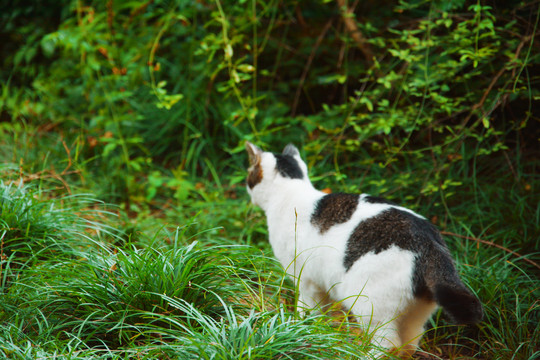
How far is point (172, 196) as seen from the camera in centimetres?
441

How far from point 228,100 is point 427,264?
3129 millimetres

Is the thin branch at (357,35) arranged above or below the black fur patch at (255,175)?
above

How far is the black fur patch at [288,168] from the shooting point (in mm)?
2883

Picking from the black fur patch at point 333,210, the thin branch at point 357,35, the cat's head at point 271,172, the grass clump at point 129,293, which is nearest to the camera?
the grass clump at point 129,293

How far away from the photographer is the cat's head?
2.88 metres

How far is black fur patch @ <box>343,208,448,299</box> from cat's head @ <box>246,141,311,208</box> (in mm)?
685

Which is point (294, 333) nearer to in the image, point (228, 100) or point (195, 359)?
point (195, 359)

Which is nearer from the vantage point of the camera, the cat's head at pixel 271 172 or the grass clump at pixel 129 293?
the grass clump at pixel 129 293

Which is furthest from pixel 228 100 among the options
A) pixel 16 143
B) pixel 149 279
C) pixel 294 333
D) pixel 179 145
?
pixel 294 333

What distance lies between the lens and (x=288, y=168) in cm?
290

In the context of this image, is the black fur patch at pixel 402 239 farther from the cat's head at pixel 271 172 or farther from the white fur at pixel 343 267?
the cat's head at pixel 271 172

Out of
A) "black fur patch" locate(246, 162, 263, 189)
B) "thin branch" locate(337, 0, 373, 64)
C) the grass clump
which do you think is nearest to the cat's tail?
the grass clump

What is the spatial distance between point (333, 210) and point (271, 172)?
0.55 meters

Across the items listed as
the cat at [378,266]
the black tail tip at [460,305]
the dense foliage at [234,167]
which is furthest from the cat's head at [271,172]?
the black tail tip at [460,305]
